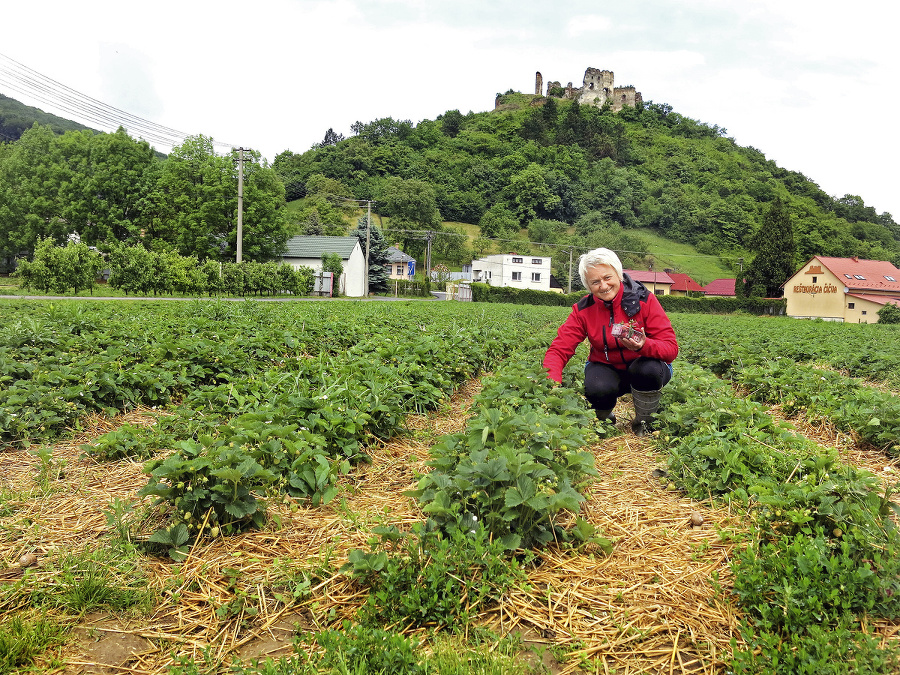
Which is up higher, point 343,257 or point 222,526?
point 343,257

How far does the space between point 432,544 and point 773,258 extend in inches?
2437

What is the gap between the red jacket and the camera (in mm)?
4602

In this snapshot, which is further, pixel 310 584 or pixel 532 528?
pixel 532 528

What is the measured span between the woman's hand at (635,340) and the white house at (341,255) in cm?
4292

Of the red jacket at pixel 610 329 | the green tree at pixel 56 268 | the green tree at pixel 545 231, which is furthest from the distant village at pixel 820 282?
the red jacket at pixel 610 329

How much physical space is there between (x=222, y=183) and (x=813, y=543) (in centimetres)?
4676

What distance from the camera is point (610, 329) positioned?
15.5ft

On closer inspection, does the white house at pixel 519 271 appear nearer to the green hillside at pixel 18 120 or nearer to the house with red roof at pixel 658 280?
the house with red roof at pixel 658 280

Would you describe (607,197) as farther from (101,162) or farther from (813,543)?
(813,543)

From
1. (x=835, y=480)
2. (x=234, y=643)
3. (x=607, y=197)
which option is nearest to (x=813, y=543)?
(x=835, y=480)

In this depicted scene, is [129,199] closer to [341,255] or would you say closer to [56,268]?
[341,255]

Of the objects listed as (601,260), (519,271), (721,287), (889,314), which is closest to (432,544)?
(601,260)

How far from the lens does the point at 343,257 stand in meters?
46.7

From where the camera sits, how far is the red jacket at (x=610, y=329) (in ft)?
15.1
